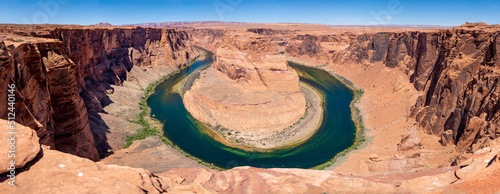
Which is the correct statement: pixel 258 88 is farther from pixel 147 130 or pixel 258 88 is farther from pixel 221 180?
pixel 221 180

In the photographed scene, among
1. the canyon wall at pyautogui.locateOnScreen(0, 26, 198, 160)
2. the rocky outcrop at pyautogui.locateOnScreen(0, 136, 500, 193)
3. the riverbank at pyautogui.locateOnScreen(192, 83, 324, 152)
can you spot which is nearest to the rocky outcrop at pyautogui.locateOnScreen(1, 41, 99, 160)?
the canyon wall at pyautogui.locateOnScreen(0, 26, 198, 160)

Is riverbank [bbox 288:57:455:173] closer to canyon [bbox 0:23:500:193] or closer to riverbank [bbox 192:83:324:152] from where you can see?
canyon [bbox 0:23:500:193]

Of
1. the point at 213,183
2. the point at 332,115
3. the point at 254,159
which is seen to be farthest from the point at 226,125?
the point at 213,183

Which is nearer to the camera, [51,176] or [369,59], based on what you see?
[51,176]

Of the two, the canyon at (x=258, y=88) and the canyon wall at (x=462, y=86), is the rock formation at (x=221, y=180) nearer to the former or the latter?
the canyon at (x=258, y=88)

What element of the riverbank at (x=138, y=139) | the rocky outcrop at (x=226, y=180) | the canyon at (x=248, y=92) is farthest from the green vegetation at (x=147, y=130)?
the rocky outcrop at (x=226, y=180)

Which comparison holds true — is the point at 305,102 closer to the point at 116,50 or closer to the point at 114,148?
the point at 114,148
